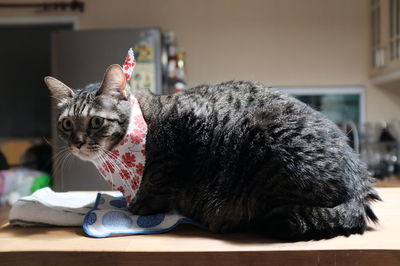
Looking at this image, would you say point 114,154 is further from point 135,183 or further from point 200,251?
point 200,251

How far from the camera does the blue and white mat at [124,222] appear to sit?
765mm

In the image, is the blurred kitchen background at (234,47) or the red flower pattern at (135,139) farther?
the blurred kitchen background at (234,47)

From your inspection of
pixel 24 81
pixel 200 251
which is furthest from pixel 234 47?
pixel 200 251

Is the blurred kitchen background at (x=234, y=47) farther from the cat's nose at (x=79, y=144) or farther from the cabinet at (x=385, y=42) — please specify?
the cat's nose at (x=79, y=144)

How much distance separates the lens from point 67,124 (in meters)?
0.85

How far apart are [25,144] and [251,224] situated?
270 cm

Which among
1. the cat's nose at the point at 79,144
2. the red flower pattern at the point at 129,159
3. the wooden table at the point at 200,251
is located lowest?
the wooden table at the point at 200,251

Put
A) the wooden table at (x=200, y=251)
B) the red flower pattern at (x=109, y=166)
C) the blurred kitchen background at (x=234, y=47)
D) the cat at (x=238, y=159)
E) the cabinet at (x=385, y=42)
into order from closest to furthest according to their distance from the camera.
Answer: the wooden table at (x=200, y=251), the cat at (x=238, y=159), the red flower pattern at (x=109, y=166), the cabinet at (x=385, y=42), the blurred kitchen background at (x=234, y=47)

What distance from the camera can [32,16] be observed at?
318cm

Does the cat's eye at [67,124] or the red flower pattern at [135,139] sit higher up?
the cat's eye at [67,124]

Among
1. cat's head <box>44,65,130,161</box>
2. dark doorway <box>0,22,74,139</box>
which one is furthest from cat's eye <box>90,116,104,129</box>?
dark doorway <box>0,22,74,139</box>

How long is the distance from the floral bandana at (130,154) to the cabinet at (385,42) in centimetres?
212

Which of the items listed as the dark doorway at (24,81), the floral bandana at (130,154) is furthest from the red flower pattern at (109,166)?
the dark doorway at (24,81)

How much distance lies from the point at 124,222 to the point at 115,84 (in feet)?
1.01
